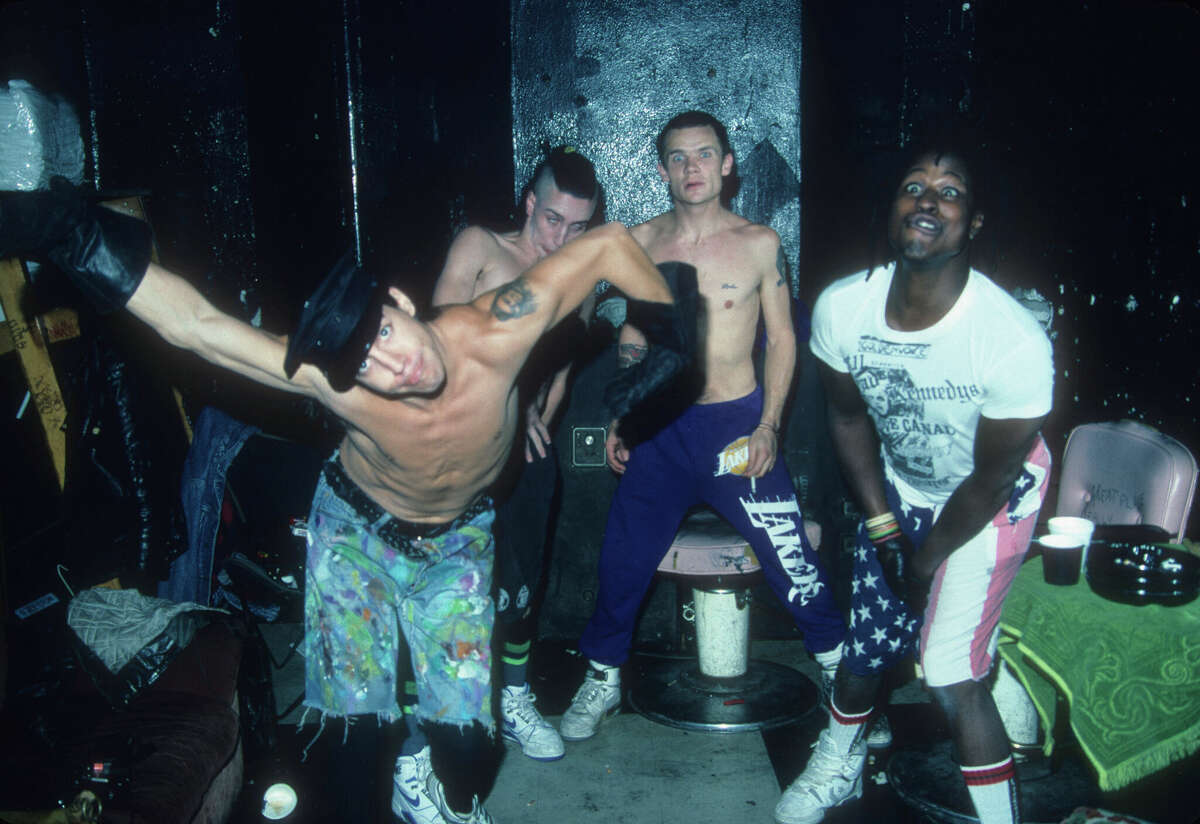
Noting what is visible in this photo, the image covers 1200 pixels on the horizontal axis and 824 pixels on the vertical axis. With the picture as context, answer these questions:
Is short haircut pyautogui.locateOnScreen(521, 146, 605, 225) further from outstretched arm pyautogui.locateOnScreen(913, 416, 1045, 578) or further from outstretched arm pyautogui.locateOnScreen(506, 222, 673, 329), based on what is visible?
outstretched arm pyautogui.locateOnScreen(913, 416, 1045, 578)

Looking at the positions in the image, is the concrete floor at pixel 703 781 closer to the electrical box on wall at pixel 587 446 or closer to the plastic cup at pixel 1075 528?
the plastic cup at pixel 1075 528

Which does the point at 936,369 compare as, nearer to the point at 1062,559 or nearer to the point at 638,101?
the point at 1062,559

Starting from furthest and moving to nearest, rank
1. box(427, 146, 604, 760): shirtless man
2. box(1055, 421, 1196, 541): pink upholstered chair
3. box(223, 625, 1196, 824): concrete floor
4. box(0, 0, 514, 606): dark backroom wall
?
box(0, 0, 514, 606): dark backroom wall
box(427, 146, 604, 760): shirtless man
box(223, 625, 1196, 824): concrete floor
box(1055, 421, 1196, 541): pink upholstered chair

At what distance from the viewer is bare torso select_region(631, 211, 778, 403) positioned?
3.68 m

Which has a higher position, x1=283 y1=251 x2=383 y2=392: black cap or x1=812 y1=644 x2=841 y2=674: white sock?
x1=283 y1=251 x2=383 y2=392: black cap

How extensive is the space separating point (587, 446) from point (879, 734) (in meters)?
2.03

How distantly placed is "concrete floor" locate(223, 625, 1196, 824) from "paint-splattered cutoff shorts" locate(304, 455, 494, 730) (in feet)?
2.27

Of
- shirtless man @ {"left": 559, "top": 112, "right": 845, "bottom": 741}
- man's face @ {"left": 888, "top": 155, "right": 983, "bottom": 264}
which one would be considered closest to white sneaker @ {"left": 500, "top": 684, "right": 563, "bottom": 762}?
shirtless man @ {"left": 559, "top": 112, "right": 845, "bottom": 741}

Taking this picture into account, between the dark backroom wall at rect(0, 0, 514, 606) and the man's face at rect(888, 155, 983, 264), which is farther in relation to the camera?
the dark backroom wall at rect(0, 0, 514, 606)

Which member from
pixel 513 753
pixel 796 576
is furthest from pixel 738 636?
pixel 513 753

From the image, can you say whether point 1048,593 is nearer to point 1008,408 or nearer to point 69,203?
point 1008,408

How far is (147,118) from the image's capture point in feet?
13.9

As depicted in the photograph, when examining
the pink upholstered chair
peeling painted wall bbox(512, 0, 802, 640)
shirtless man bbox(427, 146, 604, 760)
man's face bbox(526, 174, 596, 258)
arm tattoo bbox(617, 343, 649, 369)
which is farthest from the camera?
peeling painted wall bbox(512, 0, 802, 640)

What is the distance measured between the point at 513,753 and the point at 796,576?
4.85 ft
